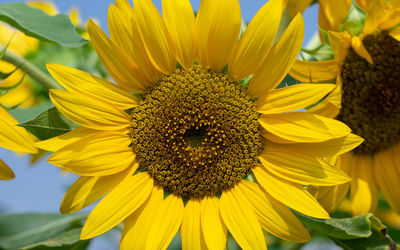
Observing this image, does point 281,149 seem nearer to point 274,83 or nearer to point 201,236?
point 274,83

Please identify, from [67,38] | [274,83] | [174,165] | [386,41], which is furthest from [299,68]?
[67,38]

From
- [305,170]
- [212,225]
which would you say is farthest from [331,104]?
[212,225]

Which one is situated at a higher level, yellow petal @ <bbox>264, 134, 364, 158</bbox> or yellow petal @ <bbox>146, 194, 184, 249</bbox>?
yellow petal @ <bbox>264, 134, 364, 158</bbox>

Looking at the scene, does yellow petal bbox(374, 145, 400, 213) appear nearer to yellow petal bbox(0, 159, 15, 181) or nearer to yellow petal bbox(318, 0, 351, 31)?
yellow petal bbox(318, 0, 351, 31)

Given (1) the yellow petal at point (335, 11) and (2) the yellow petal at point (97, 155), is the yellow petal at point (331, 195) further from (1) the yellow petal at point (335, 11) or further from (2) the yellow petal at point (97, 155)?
(2) the yellow petal at point (97, 155)

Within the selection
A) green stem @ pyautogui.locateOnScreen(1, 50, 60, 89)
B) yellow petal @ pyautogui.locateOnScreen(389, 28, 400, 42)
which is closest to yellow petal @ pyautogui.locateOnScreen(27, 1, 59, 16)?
green stem @ pyautogui.locateOnScreen(1, 50, 60, 89)

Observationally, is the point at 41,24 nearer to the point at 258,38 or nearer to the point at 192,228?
the point at 258,38

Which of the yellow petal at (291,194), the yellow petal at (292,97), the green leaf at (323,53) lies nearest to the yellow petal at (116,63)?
the yellow petal at (292,97)
